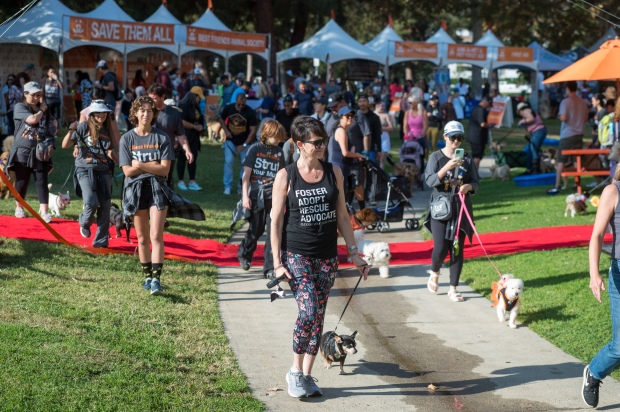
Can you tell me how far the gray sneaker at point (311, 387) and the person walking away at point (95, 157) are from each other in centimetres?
491

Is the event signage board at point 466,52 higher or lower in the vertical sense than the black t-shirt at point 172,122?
higher

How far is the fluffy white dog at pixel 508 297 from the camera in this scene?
7.92 metres

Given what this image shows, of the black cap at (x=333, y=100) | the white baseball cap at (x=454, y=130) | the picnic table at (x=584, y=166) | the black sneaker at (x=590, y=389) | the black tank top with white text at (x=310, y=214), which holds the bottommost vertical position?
the black sneaker at (x=590, y=389)

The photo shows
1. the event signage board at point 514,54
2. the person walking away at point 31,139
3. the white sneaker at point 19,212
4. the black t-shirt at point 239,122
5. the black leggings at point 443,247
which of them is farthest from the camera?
the event signage board at point 514,54

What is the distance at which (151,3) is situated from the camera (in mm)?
41469

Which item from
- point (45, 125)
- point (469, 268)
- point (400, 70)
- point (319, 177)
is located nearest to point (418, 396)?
point (319, 177)

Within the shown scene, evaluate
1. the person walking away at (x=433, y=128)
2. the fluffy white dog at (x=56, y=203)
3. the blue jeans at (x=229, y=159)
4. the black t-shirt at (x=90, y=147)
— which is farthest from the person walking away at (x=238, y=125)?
the person walking away at (x=433, y=128)

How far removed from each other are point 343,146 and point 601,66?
403cm

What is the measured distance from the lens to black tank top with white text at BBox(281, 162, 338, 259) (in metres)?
6.00

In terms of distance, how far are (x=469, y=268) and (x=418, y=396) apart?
4.76 m

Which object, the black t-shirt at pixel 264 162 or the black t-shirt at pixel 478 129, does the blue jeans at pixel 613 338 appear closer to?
the black t-shirt at pixel 264 162

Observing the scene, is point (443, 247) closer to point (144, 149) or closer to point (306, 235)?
point (144, 149)

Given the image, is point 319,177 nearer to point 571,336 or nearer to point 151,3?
point 571,336

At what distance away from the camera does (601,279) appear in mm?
5555
